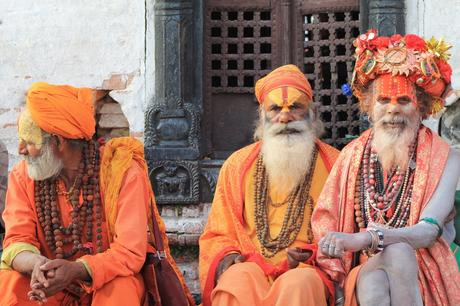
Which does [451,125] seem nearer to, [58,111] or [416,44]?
[416,44]

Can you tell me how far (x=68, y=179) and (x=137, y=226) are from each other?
1.86 feet

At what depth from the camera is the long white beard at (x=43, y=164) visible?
5.97 metres

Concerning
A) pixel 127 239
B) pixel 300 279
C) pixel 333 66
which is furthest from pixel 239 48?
pixel 300 279

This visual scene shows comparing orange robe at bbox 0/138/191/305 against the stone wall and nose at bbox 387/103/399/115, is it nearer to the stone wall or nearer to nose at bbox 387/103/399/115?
the stone wall

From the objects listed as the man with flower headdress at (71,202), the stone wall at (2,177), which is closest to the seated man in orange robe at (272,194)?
the man with flower headdress at (71,202)

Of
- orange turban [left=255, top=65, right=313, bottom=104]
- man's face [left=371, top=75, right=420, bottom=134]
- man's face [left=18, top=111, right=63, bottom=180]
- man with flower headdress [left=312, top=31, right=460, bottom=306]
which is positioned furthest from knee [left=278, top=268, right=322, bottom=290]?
man's face [left=18, top=111, right=63, bottom=180]

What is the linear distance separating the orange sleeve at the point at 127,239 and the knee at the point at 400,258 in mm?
1400

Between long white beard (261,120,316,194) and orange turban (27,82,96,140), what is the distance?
3.65 feet

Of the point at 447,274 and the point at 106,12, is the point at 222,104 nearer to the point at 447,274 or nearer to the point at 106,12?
the point at 106,12

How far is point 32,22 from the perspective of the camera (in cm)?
787

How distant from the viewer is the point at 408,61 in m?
5.89

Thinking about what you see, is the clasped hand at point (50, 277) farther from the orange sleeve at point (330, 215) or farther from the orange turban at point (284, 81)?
the orange turban at point (284, 81)

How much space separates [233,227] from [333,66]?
188 centimetres

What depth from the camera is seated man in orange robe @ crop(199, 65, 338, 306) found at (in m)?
6.04
